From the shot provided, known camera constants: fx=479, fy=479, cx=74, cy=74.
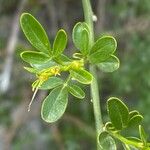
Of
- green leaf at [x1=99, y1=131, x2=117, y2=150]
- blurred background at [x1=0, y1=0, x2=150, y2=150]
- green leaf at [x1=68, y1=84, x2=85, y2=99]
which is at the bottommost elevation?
green leaf at [x1=99, y1=131, x2=117, y2=150]

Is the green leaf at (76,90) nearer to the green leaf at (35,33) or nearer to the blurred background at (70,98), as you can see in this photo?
the green leaf at (35,33)

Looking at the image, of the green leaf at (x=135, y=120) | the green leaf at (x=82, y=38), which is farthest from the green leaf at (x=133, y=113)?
the green leaf at (x=82, y=38)

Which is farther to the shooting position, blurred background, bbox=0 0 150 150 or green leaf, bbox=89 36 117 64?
blurred background, bbox=0 0 150 150

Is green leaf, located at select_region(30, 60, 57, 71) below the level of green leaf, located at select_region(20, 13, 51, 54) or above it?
below

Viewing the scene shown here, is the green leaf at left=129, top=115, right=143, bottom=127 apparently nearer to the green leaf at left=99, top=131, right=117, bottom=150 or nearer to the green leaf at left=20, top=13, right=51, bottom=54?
the green leaf at left=99, top=131, right=117, bottom=150

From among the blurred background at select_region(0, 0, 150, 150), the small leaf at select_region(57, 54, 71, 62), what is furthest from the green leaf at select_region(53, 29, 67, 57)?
the blurred background at select_region(0, 0, 150, 150)

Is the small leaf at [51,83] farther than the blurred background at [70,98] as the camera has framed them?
No

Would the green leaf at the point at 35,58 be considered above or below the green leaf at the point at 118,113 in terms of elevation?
above
